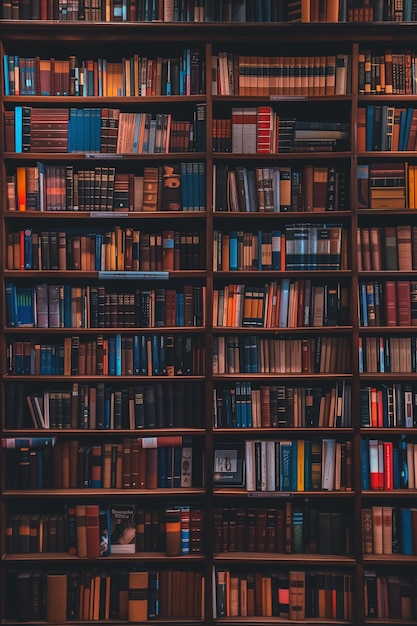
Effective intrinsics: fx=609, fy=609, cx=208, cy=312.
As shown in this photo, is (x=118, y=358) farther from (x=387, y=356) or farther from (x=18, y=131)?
(x=387, y=356)

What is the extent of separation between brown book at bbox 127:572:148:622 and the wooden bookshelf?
11 millimetres

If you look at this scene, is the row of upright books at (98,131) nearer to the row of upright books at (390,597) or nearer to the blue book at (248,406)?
the blue book at (248,406)

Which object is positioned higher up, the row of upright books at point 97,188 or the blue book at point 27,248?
the row of upright books at point 97,188

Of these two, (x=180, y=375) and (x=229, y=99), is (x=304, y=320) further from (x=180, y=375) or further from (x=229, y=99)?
(x=229, y=99)

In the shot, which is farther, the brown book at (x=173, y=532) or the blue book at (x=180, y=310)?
the blue book at (x=180, y=310)

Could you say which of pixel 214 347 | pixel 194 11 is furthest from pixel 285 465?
pixel 194 11

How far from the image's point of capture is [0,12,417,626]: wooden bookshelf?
323 cm

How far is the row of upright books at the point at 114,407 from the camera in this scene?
130 inches

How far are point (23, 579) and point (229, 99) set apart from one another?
2.76 metres

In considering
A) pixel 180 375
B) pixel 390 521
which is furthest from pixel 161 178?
pixel 390 521

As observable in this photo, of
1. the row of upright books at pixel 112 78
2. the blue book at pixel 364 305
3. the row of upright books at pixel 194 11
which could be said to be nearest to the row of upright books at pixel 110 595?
the blue book at pixel 364 305

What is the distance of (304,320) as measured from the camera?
3307mm

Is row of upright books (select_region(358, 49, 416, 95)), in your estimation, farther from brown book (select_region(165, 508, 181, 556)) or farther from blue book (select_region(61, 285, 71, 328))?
brown book (select_region(165, 508, 181, 556))

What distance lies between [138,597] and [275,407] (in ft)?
4.03
